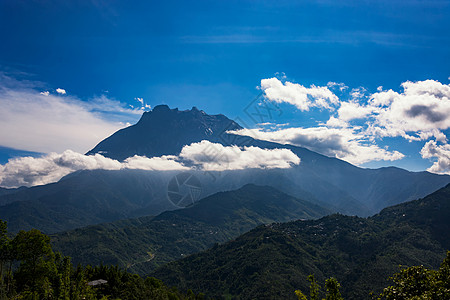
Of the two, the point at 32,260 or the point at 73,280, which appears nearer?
the point at 73,280

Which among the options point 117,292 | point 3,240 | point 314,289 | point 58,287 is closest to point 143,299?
point 117,292

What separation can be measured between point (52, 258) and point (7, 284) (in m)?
10.5

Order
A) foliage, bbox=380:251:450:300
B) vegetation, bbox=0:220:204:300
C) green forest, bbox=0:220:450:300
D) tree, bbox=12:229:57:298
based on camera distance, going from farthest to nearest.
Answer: tree, bbox=12:229:57:298
vegetation, bbox=0:220:204:300
green forest, bbox=0:220:450:300
foliage, bbox=380:251:450:300

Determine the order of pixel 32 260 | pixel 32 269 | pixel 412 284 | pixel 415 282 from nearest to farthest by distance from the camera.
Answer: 1. pixel 412 284
2. pixel 415 282
3. pixel 32 269
4. pixel 32 260

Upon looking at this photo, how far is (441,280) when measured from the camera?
2736cm

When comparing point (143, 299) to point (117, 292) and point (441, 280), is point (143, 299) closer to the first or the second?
point (117, 292)

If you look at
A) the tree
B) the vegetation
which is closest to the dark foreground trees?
the vegetation

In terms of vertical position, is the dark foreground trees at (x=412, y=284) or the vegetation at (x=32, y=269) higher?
the dark foreground trees at (x=412, y=284)

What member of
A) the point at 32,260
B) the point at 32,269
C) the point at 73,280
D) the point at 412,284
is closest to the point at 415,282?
the point at 412,284

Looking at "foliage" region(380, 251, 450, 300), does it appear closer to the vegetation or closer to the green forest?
the green forest

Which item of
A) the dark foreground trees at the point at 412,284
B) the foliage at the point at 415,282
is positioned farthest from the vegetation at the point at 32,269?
the foliage at the point at 415,282

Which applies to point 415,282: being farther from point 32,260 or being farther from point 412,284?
point 32,260

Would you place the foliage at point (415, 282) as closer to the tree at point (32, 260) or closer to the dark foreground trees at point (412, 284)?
the dark foreground trees at point (412, 284)

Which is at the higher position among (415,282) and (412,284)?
(415,282)
